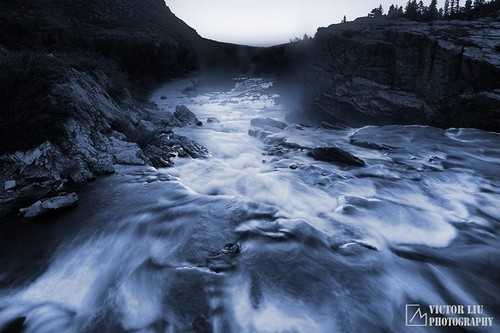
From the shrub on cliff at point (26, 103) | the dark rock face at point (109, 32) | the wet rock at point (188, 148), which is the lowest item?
the wet rock at point (188, 148)

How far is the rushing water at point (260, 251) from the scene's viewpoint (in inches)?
211

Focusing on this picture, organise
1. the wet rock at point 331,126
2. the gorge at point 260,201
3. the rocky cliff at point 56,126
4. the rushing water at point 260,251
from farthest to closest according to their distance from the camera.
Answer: the wet rock at point 331,126, the rocky cliff at point 56,126, the gorge at point 260,201, the rushing water at point 260,251

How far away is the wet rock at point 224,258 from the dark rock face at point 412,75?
16.7m

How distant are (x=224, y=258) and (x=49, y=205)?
5.54 meters

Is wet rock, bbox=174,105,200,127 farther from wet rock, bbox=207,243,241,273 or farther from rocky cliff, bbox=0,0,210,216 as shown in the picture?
wet rock, bbox=207,243,241,273

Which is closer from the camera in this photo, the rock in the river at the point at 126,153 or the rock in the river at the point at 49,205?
the rock in the river at the point at 49,205

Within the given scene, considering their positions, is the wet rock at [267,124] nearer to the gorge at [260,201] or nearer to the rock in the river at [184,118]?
the gorge at [260,201]

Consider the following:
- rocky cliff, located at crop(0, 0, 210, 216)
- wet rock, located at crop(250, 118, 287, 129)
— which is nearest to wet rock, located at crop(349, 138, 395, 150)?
wet rock, located at crop(250, 118, 287, 129)

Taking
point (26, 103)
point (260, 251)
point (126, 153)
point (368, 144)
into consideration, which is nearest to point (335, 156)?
point (368, 144)

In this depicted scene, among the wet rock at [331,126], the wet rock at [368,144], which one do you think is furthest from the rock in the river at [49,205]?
the wet rock at [331,126]

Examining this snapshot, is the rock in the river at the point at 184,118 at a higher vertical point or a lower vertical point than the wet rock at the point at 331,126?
higher

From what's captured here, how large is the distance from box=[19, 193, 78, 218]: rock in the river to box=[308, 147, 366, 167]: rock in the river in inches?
384

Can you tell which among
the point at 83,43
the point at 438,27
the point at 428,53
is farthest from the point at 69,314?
the point at 83,43

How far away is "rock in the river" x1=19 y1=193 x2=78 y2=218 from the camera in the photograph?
26.3 feet
